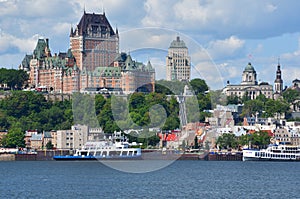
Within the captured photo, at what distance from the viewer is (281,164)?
9919cm

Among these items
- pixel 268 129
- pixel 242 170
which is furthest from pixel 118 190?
pixel 268 129

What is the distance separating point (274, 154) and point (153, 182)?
110 ft

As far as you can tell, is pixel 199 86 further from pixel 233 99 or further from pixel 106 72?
pixel 106 72

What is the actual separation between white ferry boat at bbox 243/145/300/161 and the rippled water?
876 cm

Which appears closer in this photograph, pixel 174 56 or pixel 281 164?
pixel 174 56

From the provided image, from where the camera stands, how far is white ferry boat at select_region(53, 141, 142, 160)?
104 meters

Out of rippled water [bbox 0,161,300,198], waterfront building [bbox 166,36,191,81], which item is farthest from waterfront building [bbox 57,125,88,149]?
waterfront building [bbox 166,36,191,81]

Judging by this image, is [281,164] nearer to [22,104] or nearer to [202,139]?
[202,139]

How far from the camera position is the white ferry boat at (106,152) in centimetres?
10400

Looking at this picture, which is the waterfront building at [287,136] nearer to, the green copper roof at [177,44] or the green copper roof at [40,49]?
the green copper roof at [40,49]

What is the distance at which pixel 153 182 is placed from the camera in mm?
72500

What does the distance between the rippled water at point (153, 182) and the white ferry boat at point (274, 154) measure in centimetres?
876

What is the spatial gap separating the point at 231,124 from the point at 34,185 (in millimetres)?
63125

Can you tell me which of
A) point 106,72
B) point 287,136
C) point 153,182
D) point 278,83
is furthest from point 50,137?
point 278,83
